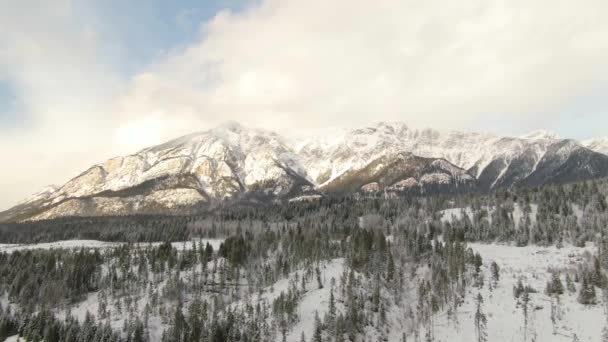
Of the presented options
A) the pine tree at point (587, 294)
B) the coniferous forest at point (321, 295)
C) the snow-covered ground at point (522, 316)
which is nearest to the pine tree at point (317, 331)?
the coniferous forest at point (321, 295)

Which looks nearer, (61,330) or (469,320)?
(469,320)

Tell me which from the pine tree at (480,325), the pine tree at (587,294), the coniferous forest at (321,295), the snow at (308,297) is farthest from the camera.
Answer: the coniferous forest at (321,295)

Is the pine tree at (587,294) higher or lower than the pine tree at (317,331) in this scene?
higher

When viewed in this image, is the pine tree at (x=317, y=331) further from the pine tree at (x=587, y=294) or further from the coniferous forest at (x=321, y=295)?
the pine tree at (x=587, y=294)

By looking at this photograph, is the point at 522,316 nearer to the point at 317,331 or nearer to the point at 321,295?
the point at 317,331

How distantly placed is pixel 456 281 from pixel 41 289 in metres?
155

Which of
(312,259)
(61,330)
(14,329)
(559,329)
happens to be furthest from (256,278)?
(559,329)

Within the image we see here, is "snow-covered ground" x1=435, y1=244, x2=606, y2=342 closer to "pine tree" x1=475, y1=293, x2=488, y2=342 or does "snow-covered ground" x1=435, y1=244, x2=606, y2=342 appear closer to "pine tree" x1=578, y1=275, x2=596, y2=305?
"pine tree" x1=475, y1=293, x2=488, y2=342

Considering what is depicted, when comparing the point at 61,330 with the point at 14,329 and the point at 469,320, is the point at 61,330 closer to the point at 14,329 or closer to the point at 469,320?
the point at 14,329

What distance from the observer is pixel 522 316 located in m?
116

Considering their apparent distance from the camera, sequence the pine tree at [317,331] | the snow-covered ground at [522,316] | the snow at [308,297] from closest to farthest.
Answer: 1. the snow-covered ground at [522,316]
2. the pine tree at [317,331]
3. the snow at [308,297]

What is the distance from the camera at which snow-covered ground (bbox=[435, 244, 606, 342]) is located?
107188mm

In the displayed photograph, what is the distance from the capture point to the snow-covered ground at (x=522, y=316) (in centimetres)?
10719

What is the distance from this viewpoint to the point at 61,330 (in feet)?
447
